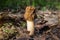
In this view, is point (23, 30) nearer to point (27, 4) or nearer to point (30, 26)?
point (30, 26)

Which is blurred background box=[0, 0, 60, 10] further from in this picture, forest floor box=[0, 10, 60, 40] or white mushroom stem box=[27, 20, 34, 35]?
white mushroom stem box=[27, 20, 34, 35]

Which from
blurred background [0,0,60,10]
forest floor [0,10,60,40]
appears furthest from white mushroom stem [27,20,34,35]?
blurred background [0,0,60,10]

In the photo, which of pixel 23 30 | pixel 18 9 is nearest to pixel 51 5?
pixel 18 9

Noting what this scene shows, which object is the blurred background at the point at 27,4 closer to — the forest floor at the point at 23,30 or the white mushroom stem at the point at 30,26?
the forest floor at the point at 23,30

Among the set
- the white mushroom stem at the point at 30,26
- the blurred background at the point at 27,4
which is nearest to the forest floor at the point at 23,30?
the white mushroom stem at the point at 30,26

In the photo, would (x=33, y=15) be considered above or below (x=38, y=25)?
above

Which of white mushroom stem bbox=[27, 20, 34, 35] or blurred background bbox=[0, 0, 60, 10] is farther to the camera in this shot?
blurred background bbox=[0, 0, 60, 10]

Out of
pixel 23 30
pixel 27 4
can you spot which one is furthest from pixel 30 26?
pixel 27 4

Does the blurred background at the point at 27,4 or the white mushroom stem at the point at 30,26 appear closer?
the white mushroom stem at the point at 30,26

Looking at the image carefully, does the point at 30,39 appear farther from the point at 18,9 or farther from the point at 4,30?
the point at 18,9

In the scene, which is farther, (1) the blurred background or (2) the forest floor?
(1) the blurred background

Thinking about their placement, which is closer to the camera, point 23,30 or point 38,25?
point 23,30
